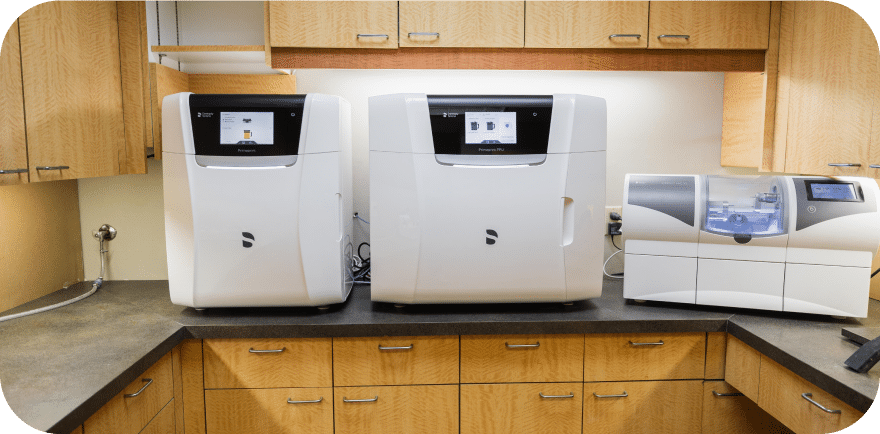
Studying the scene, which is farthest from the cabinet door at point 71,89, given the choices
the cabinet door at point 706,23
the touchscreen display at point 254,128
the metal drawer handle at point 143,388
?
the cabinet door at point 706,23

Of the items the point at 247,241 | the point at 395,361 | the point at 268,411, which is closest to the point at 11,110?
the point at 247,241

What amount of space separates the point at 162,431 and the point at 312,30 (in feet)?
4.82

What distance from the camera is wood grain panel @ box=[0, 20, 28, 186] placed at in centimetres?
149

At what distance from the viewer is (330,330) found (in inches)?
66.7

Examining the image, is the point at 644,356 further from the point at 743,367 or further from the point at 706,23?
the point at 706,23

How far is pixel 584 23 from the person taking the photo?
1.95 meters

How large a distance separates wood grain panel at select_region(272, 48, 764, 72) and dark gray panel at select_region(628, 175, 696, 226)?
1.56 ft

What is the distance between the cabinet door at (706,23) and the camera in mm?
1968

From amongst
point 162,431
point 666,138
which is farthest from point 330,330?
point 666,138

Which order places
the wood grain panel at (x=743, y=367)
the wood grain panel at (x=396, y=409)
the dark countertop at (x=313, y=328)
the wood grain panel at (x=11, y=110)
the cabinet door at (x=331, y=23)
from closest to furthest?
the dark countertop at (x=313, y=328), the wood grain panel at (x=11, y=110), the wood grain panel at (x=743, y=367), the wood grain panel at (x=396, y=409), the cabinet door at (x=331, y=23)

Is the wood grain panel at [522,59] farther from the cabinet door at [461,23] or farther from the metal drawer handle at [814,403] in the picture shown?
the metal drawer handle at [814,403]

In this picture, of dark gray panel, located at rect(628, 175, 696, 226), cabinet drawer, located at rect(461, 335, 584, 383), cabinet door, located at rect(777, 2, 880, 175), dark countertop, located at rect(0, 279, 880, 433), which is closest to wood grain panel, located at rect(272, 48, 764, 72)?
cabinet door, located at rect(777, 2, 880, 175)

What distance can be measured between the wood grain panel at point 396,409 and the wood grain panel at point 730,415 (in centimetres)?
90

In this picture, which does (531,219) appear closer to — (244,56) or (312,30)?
(312,30)
